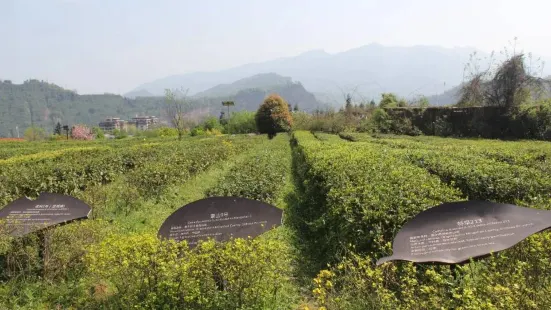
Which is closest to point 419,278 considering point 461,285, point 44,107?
point 461,285

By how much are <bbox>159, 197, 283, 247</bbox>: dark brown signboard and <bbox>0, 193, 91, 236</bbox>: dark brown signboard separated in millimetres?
1576

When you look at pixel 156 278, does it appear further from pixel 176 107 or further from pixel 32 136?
pixel 32 136

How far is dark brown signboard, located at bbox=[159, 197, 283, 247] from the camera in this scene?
13.8ft

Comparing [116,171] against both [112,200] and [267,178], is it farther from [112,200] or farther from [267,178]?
[267,178]

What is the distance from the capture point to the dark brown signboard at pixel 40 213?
480 centimetres

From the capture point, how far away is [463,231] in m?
3.59

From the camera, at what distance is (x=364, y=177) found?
20.8ft

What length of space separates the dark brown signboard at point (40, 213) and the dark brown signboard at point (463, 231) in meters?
4.08

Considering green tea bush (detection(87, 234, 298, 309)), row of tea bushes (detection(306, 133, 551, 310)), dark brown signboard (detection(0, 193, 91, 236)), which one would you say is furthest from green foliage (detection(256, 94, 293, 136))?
green tea bush (detection(87, 234, 298, 309))

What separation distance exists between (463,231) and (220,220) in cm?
256

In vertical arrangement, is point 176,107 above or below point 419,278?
above

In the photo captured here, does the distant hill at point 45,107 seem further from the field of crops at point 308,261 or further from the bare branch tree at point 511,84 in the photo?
the field of crops at point 308,261

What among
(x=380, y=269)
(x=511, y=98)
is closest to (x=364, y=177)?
(x=380, y=269)

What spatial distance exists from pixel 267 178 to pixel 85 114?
644 ft
